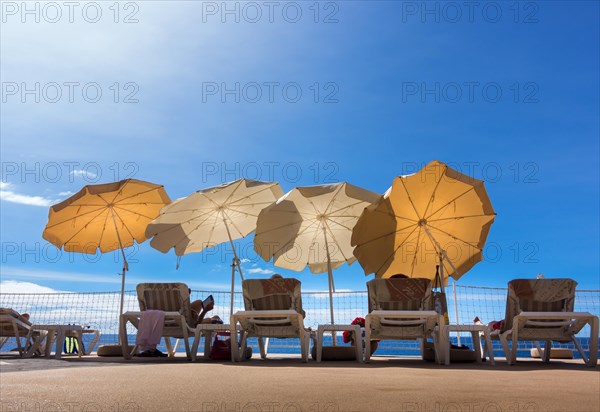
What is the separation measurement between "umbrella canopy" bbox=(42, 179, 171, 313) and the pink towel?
8.24 feet

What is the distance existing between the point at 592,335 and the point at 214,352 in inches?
182

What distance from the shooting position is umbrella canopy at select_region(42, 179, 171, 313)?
959 centimetres

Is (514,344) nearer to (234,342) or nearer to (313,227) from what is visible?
(234,342)

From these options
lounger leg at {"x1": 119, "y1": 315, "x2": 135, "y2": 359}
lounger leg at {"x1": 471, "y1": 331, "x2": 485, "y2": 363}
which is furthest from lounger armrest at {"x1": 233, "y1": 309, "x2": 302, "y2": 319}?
lounger leg at {"x1": 471, "y1": 331, "x2": 485, "y2": 363}

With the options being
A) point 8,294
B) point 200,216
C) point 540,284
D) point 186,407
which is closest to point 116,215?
point 200,216

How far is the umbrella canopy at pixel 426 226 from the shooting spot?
24.9ft

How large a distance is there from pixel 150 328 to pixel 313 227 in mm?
3306

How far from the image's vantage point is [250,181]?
9141mm

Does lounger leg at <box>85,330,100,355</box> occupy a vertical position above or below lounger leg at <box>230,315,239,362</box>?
below

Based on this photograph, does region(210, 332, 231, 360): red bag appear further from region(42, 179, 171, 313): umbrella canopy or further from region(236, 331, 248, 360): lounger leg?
region(42, 179, 171, 313): umbrella canopy

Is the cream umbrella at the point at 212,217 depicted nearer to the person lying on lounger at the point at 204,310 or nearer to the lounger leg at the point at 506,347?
the person lying on lounger at the point at 204,310

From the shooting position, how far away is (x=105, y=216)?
10281 millimetres

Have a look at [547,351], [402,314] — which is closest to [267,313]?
[402,314]

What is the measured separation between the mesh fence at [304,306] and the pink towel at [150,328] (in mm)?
3082
